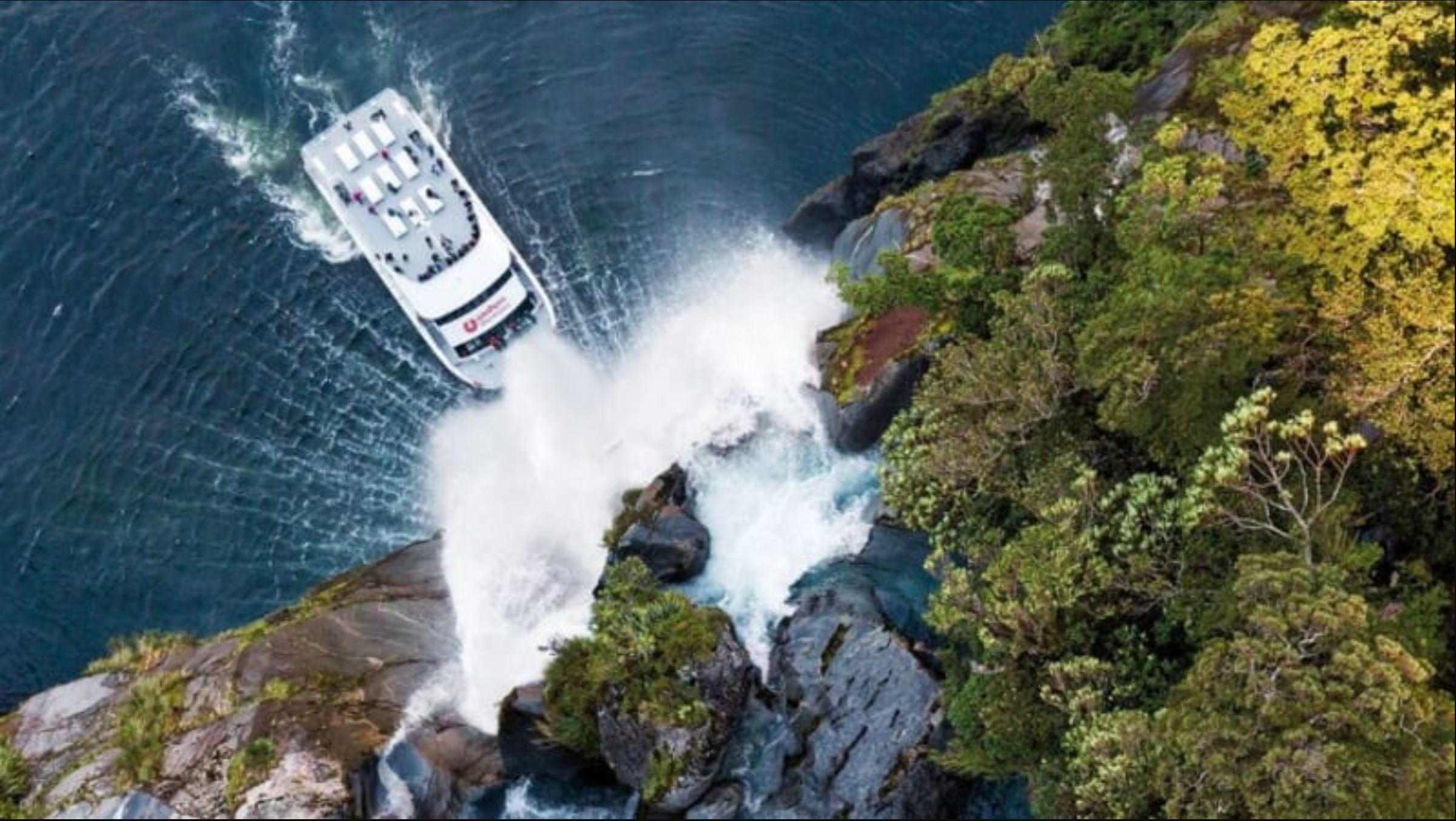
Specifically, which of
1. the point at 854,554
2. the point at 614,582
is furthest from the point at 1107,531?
the point at 614,582

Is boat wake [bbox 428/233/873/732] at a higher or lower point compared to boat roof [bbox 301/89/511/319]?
lower

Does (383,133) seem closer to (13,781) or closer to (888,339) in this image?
(888,339)

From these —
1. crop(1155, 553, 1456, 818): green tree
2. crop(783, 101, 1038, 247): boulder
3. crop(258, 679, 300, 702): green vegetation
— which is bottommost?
crop(1155, 553, 1456, 818): green tree

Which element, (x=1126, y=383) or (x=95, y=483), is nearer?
(x=1126, y=383)

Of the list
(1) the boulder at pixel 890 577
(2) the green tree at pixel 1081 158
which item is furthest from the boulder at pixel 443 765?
(2) the green tree at pixel 1081 158

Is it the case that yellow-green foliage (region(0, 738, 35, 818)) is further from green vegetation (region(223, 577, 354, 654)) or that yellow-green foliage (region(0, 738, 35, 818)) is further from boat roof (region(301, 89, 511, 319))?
boat roof (region(301, 89, 511, 319))

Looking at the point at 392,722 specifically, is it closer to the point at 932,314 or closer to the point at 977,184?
the point at 932,314

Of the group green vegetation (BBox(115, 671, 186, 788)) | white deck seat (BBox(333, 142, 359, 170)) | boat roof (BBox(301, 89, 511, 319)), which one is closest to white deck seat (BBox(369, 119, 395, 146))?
boat roof (BBox(301, 89, 511, 319))

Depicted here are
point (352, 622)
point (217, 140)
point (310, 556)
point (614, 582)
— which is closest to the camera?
point (614, 582)
